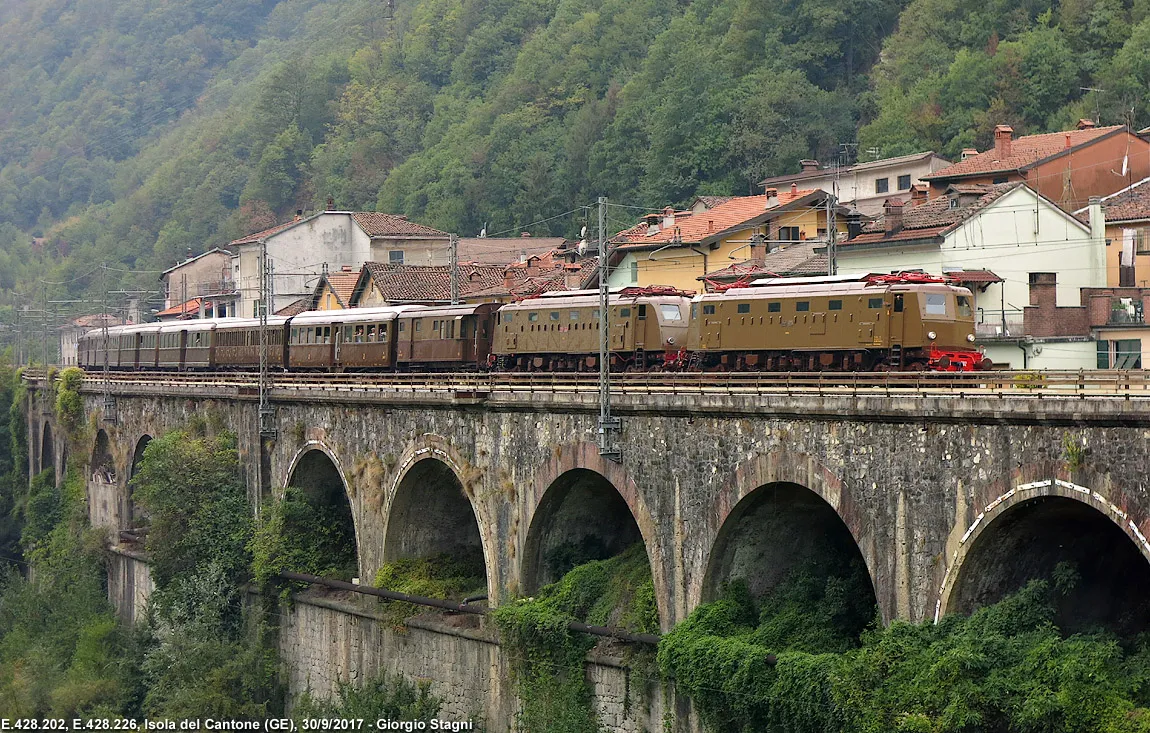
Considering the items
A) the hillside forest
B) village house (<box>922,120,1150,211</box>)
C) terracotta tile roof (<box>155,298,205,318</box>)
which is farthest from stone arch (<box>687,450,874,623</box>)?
terracotta tile roof (<box>155,298,205,318</box>)

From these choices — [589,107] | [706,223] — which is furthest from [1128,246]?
[589,107]

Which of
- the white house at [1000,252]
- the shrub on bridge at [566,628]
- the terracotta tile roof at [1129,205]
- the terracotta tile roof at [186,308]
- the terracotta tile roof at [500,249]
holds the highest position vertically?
the terracotta tile roof at [500,249]

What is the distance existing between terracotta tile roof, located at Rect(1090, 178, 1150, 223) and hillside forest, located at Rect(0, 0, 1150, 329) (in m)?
15.1

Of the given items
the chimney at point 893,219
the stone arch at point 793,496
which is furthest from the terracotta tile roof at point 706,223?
the stone arch at point 793,496

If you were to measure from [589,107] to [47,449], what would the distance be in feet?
166

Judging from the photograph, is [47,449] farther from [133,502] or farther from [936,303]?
[936,303]

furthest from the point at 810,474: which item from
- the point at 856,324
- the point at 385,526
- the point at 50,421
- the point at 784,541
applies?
the point at 50,421

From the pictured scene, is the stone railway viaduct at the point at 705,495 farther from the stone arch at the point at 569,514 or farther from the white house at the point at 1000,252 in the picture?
the white house at the point at 1000,252

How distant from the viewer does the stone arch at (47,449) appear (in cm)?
7856

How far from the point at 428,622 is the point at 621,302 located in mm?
9629

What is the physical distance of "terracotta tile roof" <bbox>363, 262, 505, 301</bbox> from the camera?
71375 millimetres

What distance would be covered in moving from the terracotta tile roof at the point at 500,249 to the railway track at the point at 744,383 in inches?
1331

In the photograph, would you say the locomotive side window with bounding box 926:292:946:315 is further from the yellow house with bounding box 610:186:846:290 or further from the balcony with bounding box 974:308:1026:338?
the yellow house with bounding box 610:186:846:290

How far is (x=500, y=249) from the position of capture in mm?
92500
